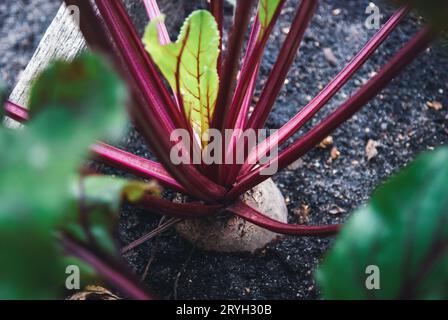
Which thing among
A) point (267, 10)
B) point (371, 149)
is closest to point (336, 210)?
point (371, 149)

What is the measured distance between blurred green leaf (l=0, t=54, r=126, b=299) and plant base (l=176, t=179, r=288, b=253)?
0.63 m

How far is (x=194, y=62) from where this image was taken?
80 cm


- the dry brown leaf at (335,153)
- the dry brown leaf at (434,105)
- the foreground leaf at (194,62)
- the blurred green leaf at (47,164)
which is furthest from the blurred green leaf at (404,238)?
the dry brown leaf at (434,105)

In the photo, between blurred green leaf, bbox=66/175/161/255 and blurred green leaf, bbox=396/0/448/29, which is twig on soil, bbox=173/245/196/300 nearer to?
blurred green leaf, bbox=66/175/161/255

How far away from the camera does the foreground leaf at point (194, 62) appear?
740mm

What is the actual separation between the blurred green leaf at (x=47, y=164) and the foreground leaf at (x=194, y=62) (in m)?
0.31

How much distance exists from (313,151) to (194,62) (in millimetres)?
533

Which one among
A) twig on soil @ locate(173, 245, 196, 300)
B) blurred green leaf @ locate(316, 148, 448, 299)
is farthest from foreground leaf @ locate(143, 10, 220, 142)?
blurred green leaf @ locate(316, 148, 448, 299)

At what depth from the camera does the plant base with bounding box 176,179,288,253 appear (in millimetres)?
1009

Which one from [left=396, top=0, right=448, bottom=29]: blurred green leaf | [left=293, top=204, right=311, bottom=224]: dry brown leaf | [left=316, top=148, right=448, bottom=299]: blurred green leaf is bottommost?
[left=316, top=148, right=448, bottom=299]: blurred green leaf

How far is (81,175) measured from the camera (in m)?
0.46

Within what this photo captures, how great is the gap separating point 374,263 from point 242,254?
60 cm

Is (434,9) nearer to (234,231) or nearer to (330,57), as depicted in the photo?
(234,231)

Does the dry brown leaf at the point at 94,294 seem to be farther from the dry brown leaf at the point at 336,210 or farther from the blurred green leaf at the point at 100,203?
the dry brown leaf at the point at 336,210
